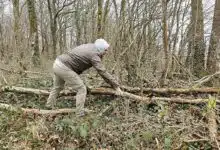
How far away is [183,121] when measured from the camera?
6.53 metres

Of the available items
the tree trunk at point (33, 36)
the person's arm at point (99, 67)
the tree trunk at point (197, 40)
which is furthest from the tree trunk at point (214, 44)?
the tree trunk at point (33, 36)

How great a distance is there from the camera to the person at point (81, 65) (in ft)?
23.4

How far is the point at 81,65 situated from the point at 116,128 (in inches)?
62.3

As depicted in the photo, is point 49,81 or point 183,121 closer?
point 183,121

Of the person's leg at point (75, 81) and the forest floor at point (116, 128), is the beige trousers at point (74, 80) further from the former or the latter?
the forest floor at point (116, 128)

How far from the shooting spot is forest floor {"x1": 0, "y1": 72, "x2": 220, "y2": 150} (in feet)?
20.0

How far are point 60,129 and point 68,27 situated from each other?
27.6 meters

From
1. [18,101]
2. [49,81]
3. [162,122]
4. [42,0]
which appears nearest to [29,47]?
[49,81]

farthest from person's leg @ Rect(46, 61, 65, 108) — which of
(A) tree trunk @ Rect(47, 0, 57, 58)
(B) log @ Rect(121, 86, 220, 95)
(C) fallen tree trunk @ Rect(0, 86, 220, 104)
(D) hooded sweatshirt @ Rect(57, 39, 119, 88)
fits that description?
(A) tree trunk @ Rect(47, 0, 57, 58)

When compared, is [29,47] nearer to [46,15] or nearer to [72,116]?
[72,116]

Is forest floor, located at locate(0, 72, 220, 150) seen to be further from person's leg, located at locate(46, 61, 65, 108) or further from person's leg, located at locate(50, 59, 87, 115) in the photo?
person's leg, located at locate(46, 61, 65, 108)

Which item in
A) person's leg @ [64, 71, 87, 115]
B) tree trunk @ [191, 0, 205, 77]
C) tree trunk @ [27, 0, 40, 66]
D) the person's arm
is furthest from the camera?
tree trunk @ [27, 0, 40, 66]

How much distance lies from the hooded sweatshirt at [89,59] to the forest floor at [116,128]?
73 cm

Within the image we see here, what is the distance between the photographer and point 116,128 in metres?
6.64
